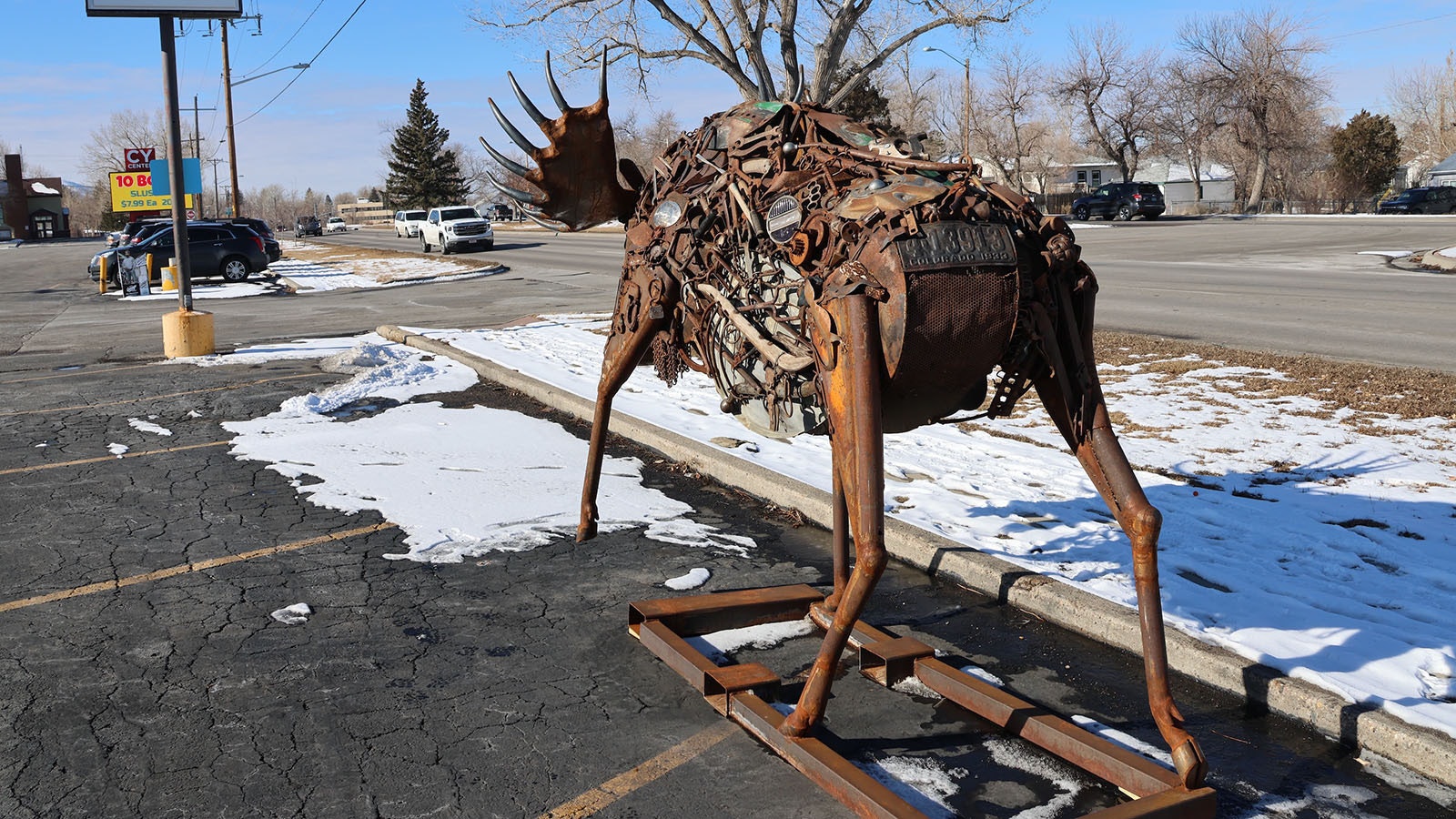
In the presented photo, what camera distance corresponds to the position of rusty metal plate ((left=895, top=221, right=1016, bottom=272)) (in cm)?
324

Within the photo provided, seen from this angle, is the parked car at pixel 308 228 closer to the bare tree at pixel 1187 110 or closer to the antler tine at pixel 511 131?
the bare tree at pixel 1187 110

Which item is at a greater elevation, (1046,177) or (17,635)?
(1046,177)

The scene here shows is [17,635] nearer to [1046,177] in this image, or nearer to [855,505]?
[855,505]

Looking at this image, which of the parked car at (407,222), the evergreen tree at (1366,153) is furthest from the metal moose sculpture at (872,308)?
the evergreen tree at (1366,153)

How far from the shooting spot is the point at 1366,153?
58250mm

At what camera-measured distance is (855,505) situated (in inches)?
131

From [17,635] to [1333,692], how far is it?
5.18 m

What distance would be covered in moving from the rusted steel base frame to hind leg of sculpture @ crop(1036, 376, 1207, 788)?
0.38ft

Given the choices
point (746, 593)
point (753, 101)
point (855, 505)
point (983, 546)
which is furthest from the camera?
point (983, 546)

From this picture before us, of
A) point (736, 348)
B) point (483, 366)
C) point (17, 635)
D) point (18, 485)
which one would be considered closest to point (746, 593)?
point (736, 348)

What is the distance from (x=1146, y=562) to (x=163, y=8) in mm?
14532

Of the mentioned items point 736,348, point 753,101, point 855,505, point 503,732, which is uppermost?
point 753,101

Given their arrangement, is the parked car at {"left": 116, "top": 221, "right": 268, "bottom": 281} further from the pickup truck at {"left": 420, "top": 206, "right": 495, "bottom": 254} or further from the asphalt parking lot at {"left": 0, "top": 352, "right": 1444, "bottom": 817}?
the asphalt parking lot at {"left": 0, "top": 352, "right": 1444, "bottom": 817}

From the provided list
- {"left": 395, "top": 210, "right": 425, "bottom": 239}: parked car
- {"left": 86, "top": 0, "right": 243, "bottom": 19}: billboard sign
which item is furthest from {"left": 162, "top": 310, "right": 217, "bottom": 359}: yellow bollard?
{"left": 395, "top": 210, "right": 425, "bottom": 239}: parked car
